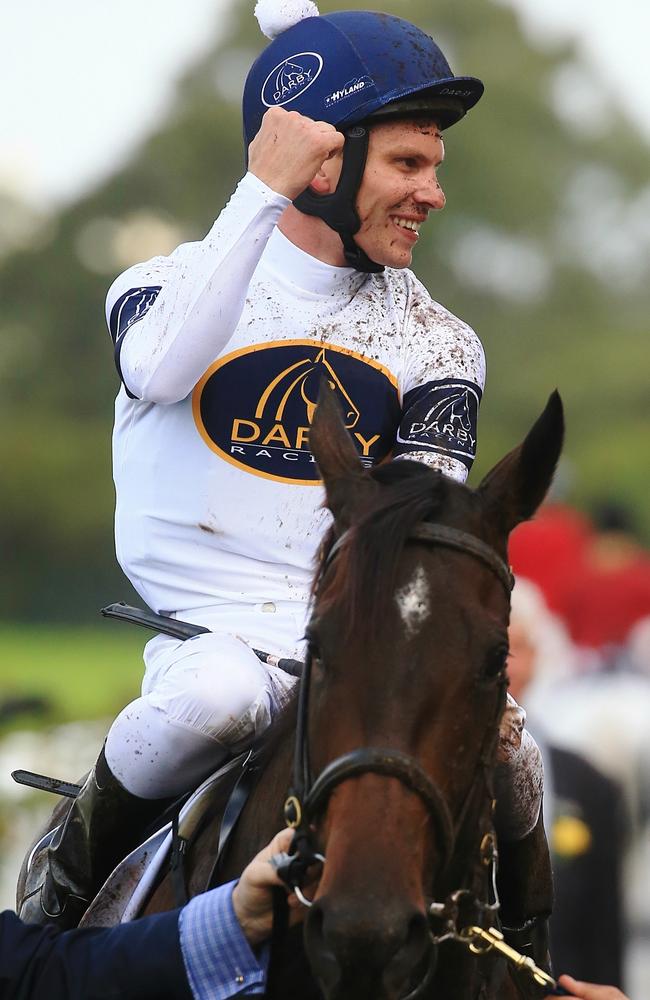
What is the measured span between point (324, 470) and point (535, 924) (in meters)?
1.37

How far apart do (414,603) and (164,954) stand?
0.84m

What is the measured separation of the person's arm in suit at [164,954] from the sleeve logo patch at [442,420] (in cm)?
123

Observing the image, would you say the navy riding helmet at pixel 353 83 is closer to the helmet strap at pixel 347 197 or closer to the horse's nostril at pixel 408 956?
the helmet strap at pixel 347 197

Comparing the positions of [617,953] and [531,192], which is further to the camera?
[531,192]

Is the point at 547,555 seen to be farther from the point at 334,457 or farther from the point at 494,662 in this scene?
the point at 494,662

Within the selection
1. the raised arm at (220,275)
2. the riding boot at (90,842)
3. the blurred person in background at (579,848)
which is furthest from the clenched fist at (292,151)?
the blurred person in background at (579,848)

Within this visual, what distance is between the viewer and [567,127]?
1332 inches

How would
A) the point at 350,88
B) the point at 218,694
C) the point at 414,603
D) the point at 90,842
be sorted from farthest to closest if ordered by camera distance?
the point at 350,88
the point at 90,842
the point at 218,694
the point at 414,603

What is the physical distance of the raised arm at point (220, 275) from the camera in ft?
12.2

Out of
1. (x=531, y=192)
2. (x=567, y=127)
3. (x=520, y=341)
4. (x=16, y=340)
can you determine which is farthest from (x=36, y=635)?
(x=567, y=127)

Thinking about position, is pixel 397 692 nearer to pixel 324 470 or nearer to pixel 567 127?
pixel 324 470

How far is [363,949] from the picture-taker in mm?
2721

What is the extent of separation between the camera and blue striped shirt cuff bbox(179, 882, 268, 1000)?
10.1ft

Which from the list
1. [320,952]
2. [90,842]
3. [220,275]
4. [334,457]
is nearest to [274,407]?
[220,275]
